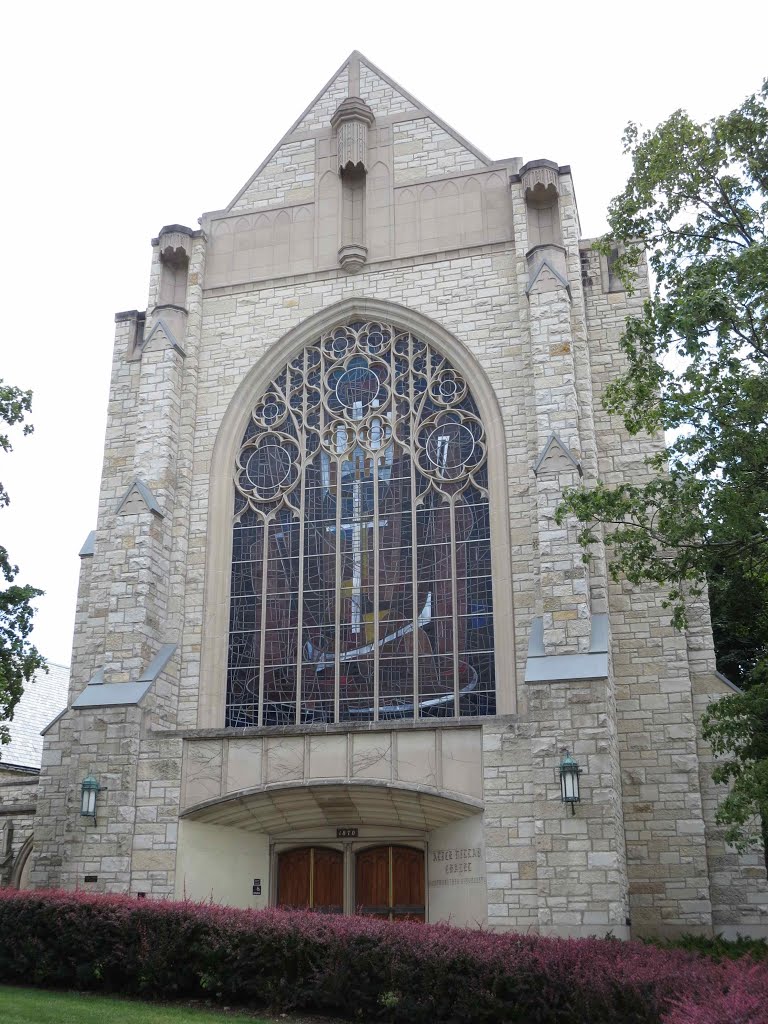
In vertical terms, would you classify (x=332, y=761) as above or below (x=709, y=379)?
below

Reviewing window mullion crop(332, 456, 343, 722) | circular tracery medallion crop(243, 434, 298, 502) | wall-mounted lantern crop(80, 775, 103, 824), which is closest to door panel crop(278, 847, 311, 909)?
window mullion crop(332, 456, 343, 722)

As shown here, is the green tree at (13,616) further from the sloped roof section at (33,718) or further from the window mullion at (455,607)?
Result: the sloped roof section at (33,718)

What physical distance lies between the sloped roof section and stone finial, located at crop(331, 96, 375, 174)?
1370cm

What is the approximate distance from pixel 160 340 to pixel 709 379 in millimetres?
10681

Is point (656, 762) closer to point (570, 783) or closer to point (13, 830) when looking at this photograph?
point (570, 783)

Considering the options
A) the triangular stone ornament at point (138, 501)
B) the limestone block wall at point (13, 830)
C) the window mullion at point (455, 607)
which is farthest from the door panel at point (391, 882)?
the limestone block wall at point (13, 830)

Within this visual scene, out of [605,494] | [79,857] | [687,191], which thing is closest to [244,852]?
[79,857]

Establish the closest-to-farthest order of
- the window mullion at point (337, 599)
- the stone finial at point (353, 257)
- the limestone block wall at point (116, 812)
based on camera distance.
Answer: the limestone block wall at point (116, 812) → the window mullion at point (337, 599) → the stone finial at point (353, 257)

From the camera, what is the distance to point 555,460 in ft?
53.1

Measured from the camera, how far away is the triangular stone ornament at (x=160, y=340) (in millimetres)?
19109

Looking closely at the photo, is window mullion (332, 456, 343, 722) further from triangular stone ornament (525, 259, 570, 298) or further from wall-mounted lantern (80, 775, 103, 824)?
triangular stone ornament (525, 259, 570, 298)

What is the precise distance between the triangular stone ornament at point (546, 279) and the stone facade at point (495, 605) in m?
0.06

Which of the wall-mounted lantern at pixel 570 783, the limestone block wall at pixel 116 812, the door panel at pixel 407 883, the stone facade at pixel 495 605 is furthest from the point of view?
the door panel at pixel 407 883

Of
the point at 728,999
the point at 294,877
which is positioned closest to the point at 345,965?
the point at 728,999
